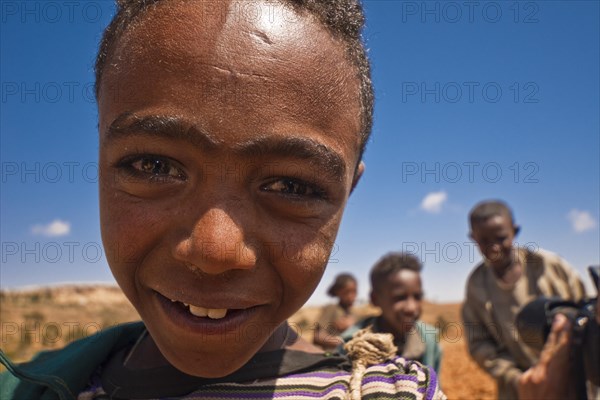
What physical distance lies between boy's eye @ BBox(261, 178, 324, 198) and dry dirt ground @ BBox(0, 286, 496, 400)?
158 cm

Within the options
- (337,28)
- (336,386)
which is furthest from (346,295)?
(337,28)

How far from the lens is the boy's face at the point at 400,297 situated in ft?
17.9

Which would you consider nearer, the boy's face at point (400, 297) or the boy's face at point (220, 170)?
the boy's face at point (220, 170)

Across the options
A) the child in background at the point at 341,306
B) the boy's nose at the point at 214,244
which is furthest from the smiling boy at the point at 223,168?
the child in background at the point at 341,306

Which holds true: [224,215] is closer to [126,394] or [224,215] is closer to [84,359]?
[126,394]

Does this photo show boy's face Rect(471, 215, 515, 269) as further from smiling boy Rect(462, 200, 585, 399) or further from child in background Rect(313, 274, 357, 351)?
child in background Rect(313, 274, 357, 351)

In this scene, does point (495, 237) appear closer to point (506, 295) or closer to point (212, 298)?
point (506, 295)

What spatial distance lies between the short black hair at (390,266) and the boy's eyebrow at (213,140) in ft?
16.0

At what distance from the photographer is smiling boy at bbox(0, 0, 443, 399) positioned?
103 centimetres

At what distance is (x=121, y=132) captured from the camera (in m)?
1.11

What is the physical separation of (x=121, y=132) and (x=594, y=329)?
1758 mm

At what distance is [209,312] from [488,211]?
200 inches

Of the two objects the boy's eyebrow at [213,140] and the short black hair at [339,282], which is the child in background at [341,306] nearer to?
the short black hair at [339,282]

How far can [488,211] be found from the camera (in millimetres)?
5691
